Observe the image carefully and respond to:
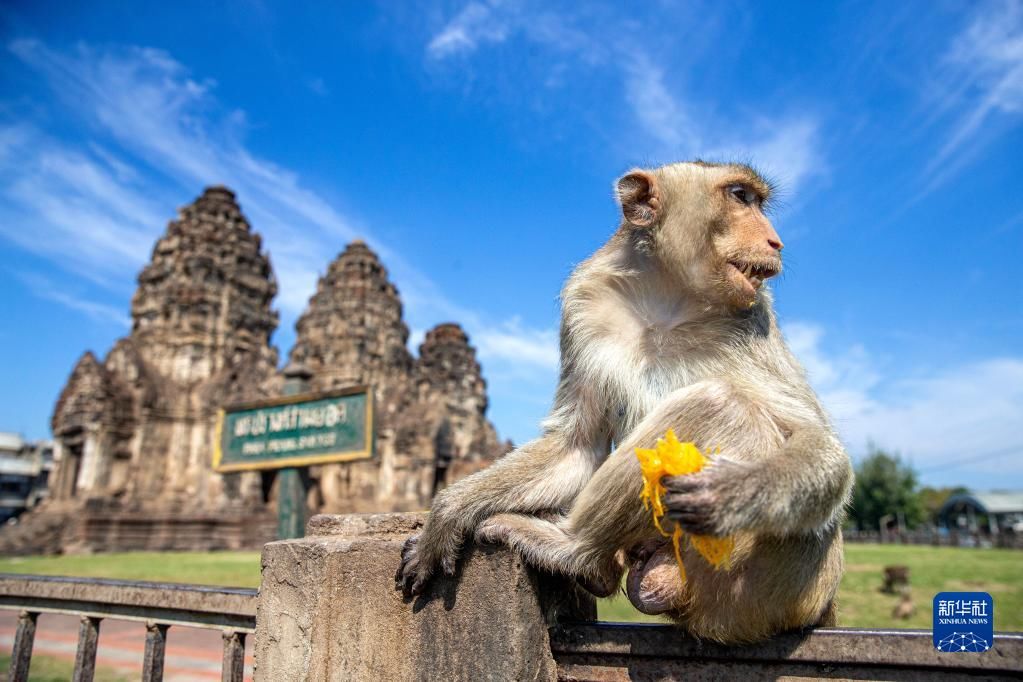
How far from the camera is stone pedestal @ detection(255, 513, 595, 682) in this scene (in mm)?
2213

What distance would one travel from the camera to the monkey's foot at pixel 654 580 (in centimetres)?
208

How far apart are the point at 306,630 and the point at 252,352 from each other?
29003 mm

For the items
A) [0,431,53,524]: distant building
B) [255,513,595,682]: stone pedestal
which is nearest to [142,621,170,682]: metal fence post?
[255,513,595,682]: stone pedestal

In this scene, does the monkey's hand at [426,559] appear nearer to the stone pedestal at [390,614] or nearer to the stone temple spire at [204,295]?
the stone pedestal at [390,614]

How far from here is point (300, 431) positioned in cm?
906

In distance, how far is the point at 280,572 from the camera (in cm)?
261

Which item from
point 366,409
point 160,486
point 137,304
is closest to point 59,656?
point 366,409

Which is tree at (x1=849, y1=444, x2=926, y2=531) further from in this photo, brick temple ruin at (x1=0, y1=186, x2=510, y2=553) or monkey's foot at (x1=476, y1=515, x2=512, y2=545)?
monkey's foot at (x1=476, y1=515, x2=512, y2=545)

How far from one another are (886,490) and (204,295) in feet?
168

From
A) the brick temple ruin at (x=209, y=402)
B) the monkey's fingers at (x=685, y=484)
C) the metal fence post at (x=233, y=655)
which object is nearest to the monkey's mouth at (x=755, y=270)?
the monkey's fingers at (x=685, y=484)

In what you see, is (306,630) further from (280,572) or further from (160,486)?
(160,486)

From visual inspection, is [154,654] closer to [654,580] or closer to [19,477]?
[654,580]

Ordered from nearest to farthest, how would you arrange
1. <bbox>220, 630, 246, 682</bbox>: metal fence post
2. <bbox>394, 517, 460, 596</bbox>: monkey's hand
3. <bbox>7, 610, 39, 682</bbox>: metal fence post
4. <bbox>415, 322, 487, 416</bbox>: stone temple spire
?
<bbox>394, 517, 460, 596</bbox>: monkey's hand
<bbox>220, 630, 246, 682</bbox>: metal fence post
<bbox>7, 610, 39, 682</bbox>: metal fence post
<bbox>415, 322, 487, 416</bbox>: stone temple spire

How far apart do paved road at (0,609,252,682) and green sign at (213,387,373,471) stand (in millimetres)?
2211
